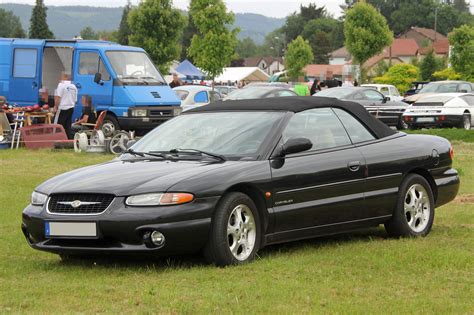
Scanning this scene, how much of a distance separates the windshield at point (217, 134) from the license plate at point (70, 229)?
1.41 metres

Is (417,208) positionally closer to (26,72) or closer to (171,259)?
(171,259)

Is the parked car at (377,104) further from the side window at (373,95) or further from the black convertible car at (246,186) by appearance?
the black convertible car at (246,186)

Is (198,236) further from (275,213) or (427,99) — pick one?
(427,99)

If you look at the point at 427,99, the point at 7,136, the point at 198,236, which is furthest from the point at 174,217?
the point at 427,99

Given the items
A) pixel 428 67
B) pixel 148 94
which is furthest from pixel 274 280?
pixel 428 67

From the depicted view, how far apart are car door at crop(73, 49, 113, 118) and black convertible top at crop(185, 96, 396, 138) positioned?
553 inches

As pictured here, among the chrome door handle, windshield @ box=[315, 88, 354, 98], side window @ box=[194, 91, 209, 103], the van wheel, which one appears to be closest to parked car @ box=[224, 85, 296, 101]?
side window @ box=[194, 91, 209, 103]

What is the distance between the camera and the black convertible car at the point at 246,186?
25.0 feet

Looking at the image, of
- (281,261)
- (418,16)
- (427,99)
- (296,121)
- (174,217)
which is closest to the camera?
(174,217)

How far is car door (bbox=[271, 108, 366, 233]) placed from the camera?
8391 mm

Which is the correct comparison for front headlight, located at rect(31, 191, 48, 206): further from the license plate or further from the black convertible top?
the black convertible top

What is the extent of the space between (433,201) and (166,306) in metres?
4.23

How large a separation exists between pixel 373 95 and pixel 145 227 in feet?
83.0

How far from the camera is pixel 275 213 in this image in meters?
8.28
